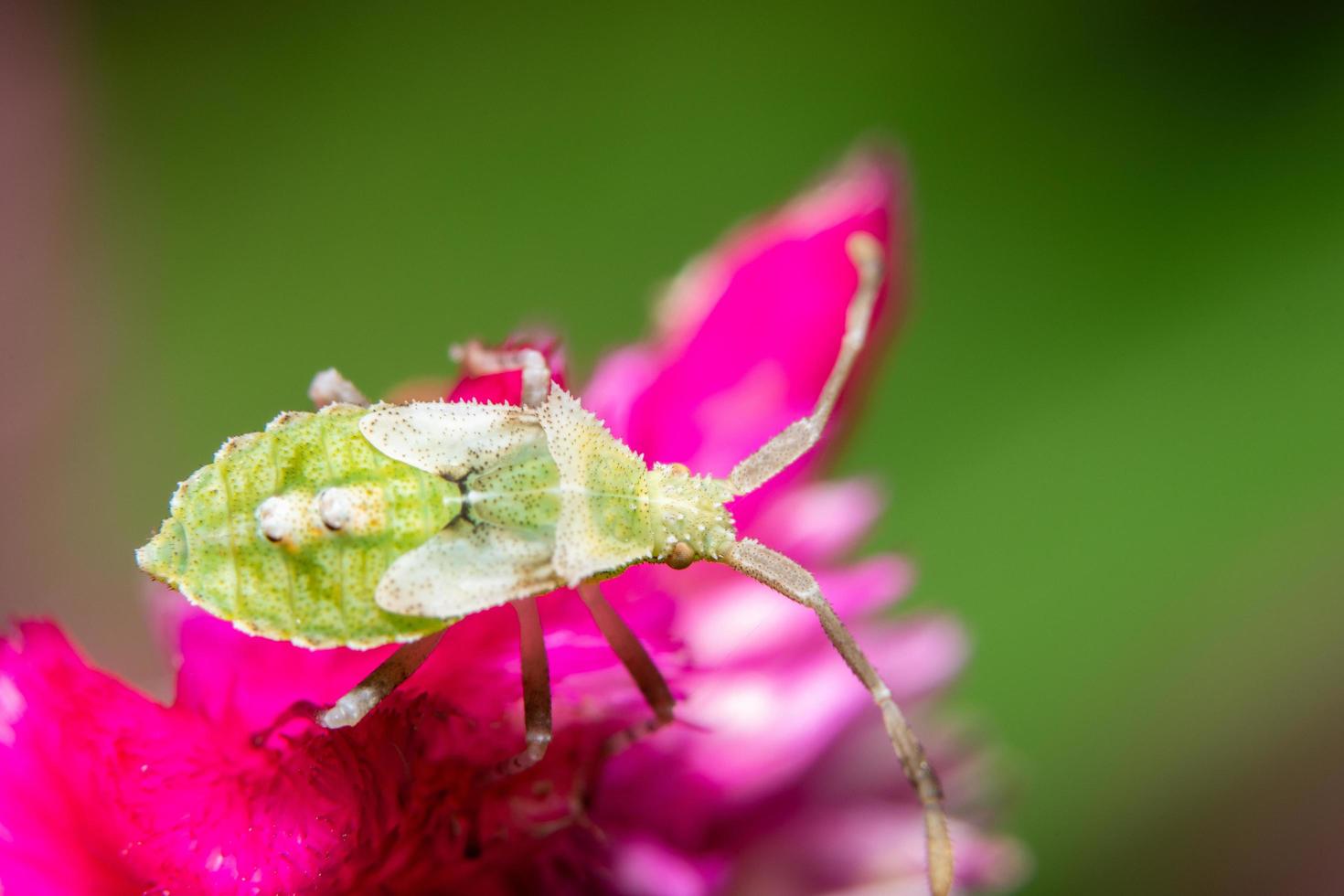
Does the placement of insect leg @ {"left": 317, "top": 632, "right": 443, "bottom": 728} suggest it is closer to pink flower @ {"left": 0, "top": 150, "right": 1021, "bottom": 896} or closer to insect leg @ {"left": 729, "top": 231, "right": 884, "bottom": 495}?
pink flower @ {"left": 0, "top": 150, "right": 1021, "bottom": 896}

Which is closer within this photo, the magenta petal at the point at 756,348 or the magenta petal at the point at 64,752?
the magenta petal at the point at 64,752

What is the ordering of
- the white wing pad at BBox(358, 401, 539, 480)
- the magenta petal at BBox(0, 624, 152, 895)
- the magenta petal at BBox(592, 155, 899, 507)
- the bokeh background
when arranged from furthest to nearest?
the bokeh background
the magenta petal at BBox(592, 155, 899, 507)
the white wing pad at BBox(358, 401, 539, 480)
the magenta petal at BBox(0, 624, 152, 895)

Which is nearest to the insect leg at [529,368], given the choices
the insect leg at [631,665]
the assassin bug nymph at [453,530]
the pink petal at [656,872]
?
the assassin bug nymph at [453,530]

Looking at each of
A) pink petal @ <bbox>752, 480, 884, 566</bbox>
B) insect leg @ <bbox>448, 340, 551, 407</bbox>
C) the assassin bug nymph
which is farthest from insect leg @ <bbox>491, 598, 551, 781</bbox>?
pink petal @ <bbox>752, 480, 884, 566</bbox>

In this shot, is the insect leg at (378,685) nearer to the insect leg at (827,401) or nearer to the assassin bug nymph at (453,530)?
the assassin bug nymph at (453,530)

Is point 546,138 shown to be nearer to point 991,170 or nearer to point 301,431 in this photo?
point 991,170
